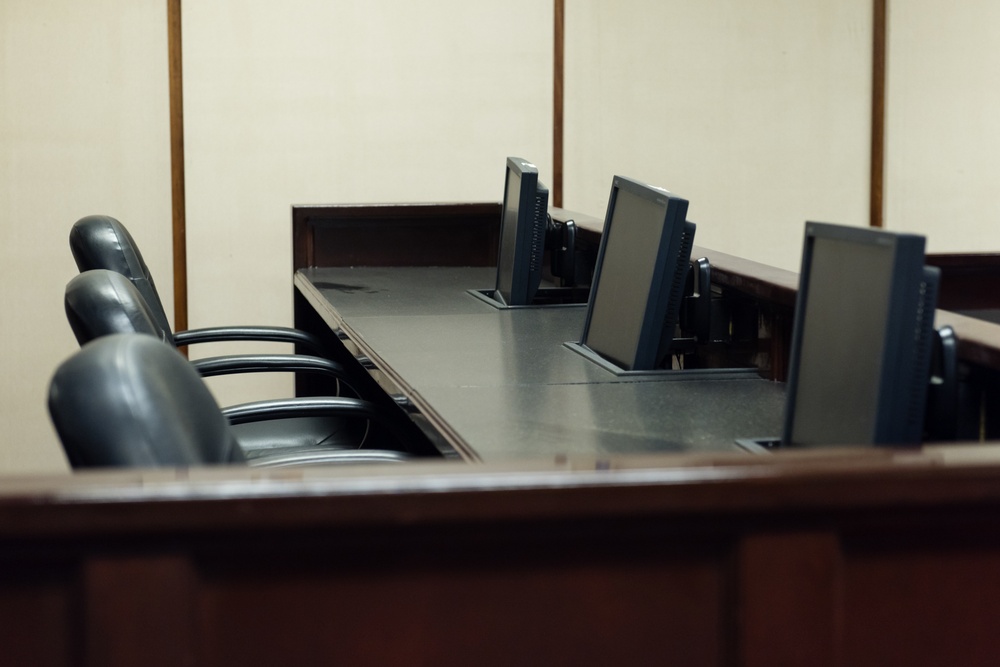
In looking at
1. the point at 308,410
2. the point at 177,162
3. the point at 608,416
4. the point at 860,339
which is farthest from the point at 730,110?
the point at 860,339

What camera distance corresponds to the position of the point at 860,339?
1.36 metres

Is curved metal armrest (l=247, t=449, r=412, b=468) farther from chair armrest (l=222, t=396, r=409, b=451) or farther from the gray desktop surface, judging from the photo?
chair armrest (l=222, t=396, r=409, b=451)

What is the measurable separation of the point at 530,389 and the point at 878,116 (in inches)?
152

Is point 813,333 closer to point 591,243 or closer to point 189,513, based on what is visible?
point 189,513

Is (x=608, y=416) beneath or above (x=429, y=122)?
beneath

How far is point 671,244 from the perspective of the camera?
2.11 meters

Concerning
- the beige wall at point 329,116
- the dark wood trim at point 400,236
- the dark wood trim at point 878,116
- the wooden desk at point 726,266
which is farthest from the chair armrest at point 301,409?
the dark wood trim at point 878,116

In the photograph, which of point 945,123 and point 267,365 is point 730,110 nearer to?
point 945,123

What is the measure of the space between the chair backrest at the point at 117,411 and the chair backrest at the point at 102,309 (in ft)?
2.26

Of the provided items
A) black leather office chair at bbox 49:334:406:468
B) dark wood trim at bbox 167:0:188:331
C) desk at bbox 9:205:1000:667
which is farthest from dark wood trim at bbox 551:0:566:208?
desk at bbox 9:205:1000:667

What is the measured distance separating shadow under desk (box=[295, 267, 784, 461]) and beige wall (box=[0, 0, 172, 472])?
199 cm

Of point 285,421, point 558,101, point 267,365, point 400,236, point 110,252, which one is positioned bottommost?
point 285,421

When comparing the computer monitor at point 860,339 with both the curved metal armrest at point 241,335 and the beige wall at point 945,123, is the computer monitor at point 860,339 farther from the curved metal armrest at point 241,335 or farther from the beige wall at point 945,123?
the beige wall at point 945,123

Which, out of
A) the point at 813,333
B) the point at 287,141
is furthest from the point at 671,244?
the point at 287,141
